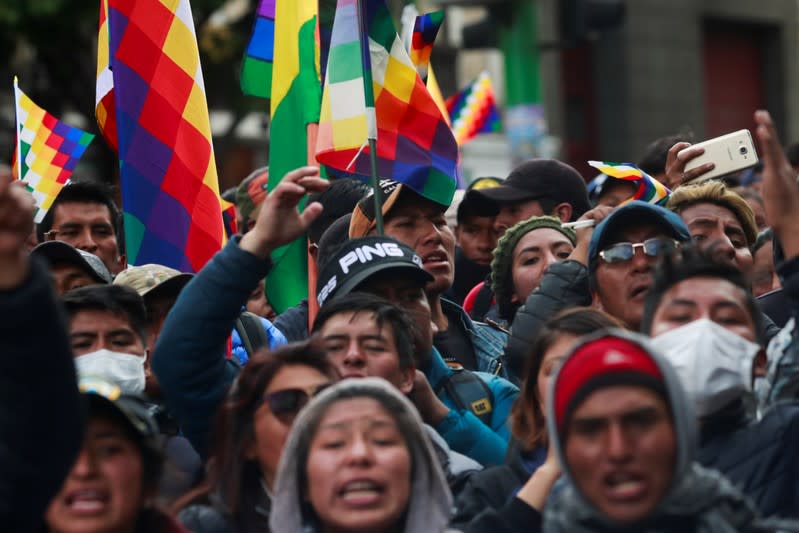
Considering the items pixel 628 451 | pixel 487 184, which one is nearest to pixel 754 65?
pixel 487 184

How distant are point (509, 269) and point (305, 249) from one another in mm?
829

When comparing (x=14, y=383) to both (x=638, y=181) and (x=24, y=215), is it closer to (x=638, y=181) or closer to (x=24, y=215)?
(x=24, y=215)

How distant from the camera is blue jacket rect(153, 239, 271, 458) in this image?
4.64m

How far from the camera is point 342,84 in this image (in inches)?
245

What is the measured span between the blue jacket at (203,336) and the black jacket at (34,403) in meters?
1.33

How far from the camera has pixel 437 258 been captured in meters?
6.36

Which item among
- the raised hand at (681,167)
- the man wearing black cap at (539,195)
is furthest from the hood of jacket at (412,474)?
the man wearing black cap at (539,195)

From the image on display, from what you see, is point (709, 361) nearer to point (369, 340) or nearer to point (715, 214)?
point (369, 340)

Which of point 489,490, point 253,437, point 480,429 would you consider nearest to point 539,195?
point 480,429

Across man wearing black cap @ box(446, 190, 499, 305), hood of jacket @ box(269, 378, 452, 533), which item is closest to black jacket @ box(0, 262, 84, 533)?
hood of jacket @ box(269, 378, 452, 533)

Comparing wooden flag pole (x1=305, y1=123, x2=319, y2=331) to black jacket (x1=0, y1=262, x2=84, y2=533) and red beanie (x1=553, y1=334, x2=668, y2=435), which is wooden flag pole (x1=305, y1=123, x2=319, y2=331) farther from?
black jacket (x1=0, y1=262, x2=84, y2=533)

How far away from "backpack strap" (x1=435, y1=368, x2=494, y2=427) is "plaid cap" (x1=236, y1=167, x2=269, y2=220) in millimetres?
2606

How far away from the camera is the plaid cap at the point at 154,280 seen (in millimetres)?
5770

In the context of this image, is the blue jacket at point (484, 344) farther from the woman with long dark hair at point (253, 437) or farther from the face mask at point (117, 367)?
the woman with long dark hair at point (253, 437)
